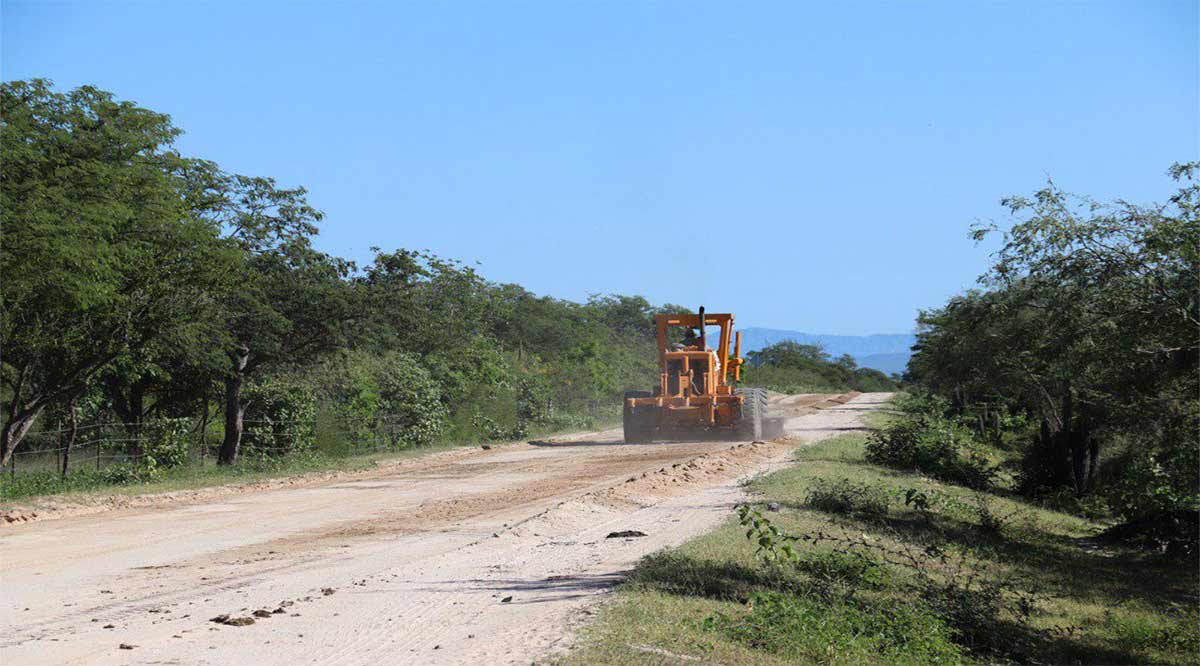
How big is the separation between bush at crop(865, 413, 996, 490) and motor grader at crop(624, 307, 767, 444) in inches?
217

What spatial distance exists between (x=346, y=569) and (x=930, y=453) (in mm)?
18001

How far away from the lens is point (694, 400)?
3241 centimetres

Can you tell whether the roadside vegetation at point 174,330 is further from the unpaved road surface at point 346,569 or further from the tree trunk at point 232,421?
the unpaved road surface at point 346,569

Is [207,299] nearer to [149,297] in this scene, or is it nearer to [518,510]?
[149,297]

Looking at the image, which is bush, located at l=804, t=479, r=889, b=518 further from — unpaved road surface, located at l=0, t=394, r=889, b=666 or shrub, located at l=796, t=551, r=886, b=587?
shrub, located at l=796, t=551, r=886, b=587

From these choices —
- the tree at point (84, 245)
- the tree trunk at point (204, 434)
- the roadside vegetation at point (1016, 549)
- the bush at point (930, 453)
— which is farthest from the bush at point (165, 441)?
the bush at point (930, 453)

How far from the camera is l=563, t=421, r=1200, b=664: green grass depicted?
8.20 m

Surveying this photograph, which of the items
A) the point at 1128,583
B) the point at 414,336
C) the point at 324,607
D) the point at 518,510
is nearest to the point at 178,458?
the point at 414,336

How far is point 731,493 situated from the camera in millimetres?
Result: 18828

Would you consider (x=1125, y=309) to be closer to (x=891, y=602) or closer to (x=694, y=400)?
(x=891, y=602)

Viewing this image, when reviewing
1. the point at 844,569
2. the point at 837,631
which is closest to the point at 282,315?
the point at 844,569

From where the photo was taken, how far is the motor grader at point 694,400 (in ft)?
106

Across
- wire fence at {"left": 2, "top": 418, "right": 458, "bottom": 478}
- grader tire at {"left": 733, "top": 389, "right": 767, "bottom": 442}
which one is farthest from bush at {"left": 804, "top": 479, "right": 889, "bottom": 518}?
grader tire at {"left": 733, "top": 389, "right": 767, "bottom": 442}

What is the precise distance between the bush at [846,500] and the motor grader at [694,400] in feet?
46.4
